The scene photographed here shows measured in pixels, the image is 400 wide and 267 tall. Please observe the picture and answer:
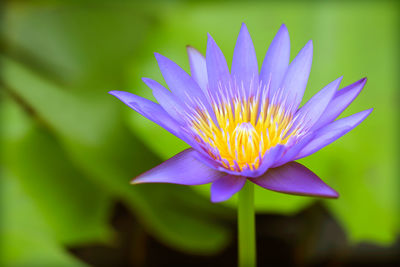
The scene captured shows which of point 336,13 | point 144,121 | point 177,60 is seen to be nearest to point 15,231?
point 144,121

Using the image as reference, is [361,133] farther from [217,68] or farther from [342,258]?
[217,68]

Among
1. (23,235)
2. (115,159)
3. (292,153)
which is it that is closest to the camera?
(292,153)

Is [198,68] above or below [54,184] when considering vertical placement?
below

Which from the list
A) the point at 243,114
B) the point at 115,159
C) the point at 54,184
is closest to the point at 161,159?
the point at 115,159

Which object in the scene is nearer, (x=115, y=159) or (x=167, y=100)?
(x=167, y=100)

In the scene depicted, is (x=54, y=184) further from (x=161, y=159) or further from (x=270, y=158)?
(x=270, y=158)

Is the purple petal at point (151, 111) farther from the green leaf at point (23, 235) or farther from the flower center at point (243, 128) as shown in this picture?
the green leaf at point (23, 235)
